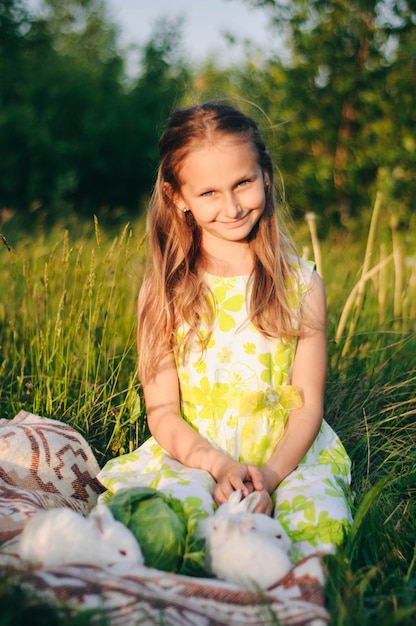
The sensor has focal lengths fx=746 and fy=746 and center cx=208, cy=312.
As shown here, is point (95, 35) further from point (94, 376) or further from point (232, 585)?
point (232, 585)

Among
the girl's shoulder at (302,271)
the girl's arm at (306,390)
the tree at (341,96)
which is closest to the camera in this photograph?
the girl's arm at (306,390)

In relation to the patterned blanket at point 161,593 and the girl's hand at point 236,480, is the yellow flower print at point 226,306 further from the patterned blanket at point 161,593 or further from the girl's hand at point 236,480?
the patterned blanket at point 161,593

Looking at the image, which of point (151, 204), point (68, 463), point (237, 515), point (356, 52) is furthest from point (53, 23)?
point (237, 515)

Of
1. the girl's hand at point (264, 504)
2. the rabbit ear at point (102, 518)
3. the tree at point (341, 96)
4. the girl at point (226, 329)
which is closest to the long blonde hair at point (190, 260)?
the girl at point (226, 329)

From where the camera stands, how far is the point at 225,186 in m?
2.26

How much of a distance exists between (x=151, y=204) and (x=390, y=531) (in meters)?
1.33

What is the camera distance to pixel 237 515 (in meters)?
1.78

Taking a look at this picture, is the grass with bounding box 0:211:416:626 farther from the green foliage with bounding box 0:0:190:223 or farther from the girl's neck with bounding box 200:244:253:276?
the green foliage with bounding box 0:0:190:223

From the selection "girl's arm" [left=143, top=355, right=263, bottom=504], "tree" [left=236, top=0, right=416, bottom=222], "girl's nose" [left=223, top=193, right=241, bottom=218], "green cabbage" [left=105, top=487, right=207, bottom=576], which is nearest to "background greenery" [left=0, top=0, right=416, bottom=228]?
"tree" [left=236, top=0, right=416, bottom=222]

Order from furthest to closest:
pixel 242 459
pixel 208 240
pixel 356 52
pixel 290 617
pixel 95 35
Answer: pixel 95 35 → pixel 356 52 → pixel 208 240 → pixel 242 459 → pixel 290 617

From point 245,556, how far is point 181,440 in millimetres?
644

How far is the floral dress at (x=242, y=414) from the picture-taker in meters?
2.10

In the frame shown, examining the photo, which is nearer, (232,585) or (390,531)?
(232,585)

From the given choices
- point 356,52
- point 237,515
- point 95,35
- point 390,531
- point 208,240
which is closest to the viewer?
point 237,515
